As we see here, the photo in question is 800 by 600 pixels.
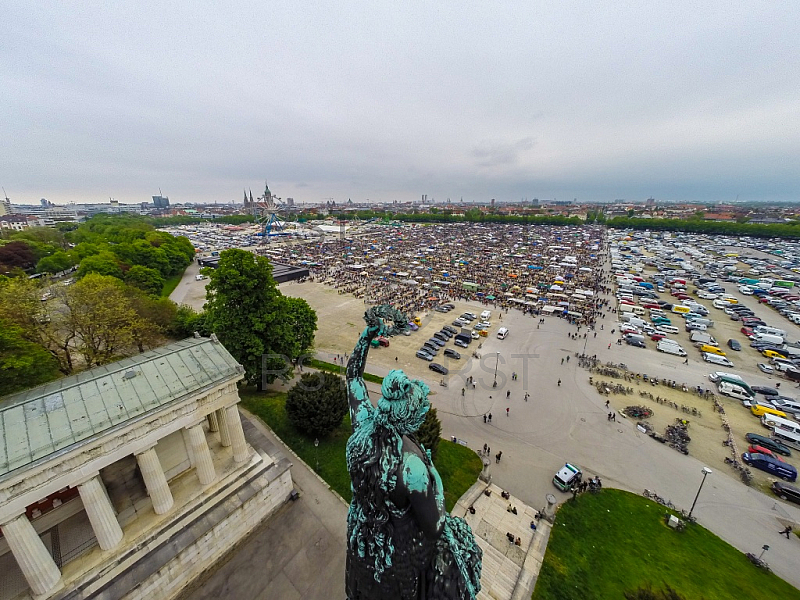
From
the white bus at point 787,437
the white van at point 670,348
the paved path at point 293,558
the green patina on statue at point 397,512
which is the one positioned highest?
the green patina on statue at point 397,512

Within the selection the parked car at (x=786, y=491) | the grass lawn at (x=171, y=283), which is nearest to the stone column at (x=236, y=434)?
the parked car at (x=786, y=491)

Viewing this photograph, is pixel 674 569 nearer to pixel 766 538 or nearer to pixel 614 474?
pixel 614 474

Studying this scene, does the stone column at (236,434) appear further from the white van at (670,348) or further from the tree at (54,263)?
the tree at (54,263)

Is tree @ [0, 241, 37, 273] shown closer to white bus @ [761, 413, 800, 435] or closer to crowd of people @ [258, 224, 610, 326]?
crowd of people @ [258, 224, 610, 326]

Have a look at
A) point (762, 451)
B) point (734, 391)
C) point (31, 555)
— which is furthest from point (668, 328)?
point (31, 555)

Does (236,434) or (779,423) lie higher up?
(236,434)

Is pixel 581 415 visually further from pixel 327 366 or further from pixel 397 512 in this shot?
pixel 397 512
